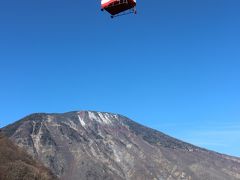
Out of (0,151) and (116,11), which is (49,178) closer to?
(0,151)

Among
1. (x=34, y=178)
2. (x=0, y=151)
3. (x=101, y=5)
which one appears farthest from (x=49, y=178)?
(x=101, y=5)

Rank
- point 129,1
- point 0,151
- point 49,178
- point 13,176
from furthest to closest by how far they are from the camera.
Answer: point 0,151 < point 49,178 < point 13,176 < point 129,1

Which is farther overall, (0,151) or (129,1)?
(0,151)

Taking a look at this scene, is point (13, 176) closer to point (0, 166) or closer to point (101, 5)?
point (0, 166)

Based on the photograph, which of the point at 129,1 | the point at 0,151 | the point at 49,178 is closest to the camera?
the point at 129,1

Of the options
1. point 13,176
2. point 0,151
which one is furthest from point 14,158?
→ point 13,176

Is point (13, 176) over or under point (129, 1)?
under
